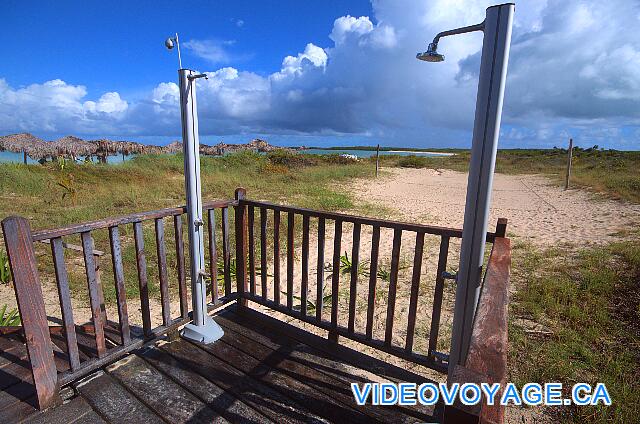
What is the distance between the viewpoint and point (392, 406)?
2295 millimetres

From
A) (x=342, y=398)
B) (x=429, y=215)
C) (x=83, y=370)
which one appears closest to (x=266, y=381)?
(x=342, y=398)

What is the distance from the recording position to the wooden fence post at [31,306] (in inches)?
73.2

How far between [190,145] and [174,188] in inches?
493

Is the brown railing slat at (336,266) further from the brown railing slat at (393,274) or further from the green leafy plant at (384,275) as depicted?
the green leafy plant at (384,275)

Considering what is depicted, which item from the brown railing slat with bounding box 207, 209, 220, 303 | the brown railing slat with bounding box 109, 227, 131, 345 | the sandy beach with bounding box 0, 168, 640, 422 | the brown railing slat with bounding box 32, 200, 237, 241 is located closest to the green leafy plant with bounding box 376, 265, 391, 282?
the sandy beach with bounding box 0, 168, 640, 422

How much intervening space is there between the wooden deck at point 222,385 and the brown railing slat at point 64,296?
257 mm

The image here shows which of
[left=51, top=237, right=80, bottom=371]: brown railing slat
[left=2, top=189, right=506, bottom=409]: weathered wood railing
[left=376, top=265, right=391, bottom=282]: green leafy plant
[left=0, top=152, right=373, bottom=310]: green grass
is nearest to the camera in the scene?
[left=2, top=189, right=506, bottom=409]: weathered wood railing

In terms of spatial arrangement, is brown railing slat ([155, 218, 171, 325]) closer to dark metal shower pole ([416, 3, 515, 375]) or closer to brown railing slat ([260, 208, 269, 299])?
brown railing slat ([260, 208, 269, 299])

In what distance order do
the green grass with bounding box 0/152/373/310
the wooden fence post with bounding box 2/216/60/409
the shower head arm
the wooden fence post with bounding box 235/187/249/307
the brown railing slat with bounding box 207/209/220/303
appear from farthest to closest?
the green grass with bounding box 0/152/373/310 < the wooden fence post with bounding box 235/187/249/307 < the brown railing slat with bounding box 207/209/220/303 < the wooden fence post with bounding box 2/216/60/409 < the shower head arm

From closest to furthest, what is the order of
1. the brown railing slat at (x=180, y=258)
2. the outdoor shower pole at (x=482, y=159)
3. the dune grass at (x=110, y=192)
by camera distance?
the outdoor shower pole at (x=482, y=159), the brown railing slat at (x=180, y=258), the dune grass at (x=110, y=192)

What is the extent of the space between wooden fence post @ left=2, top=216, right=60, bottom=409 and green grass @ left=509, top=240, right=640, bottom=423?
3719mm

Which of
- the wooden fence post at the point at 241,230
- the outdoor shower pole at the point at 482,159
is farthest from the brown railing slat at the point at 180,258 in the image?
the outdoor shower pole at the point at 482,159

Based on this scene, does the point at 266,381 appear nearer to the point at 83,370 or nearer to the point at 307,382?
the point at 307,382

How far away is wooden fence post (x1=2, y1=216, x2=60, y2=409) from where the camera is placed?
186 centimetres
